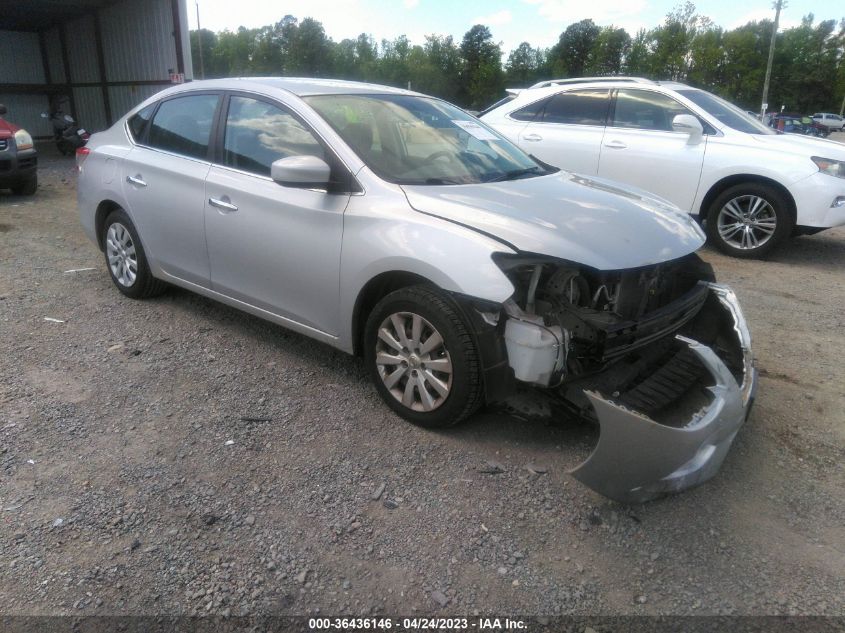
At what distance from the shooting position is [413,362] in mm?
3250

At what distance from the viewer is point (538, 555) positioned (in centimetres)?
250

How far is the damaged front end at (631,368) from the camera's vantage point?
8.22 feet

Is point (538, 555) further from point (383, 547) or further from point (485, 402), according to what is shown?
point (485, 402)

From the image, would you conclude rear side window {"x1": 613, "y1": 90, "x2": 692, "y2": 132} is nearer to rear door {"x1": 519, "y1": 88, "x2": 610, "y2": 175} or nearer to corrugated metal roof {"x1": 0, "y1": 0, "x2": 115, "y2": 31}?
rear door {"x1": 519, "y1": 88, "x2": 610, "y2": 175}

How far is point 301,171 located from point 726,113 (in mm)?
5731

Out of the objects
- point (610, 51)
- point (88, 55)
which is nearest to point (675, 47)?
point (610, 51)

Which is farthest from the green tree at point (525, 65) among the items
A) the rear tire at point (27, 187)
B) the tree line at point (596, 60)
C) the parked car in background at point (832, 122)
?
the rear tire at point (27, 187)

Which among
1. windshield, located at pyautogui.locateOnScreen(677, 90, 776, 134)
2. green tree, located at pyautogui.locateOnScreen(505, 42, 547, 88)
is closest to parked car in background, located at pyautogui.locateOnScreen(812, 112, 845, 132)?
green tree, located at pyautogui.locateOnScreen(505, 42, 547, 88)

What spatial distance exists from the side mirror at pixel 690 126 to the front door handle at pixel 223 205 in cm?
483

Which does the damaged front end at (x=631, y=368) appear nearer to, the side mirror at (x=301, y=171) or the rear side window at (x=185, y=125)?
the side mirror at (x=301, y=171)

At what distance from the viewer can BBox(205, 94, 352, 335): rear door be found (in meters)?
3.48

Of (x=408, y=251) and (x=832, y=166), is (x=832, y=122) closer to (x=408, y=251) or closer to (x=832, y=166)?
(x=832, y=166)

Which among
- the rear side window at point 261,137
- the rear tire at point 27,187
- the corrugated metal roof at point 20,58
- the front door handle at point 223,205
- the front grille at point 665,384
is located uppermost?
the corrugated metal roof at point 20,58

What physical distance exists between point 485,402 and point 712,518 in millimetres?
1095
